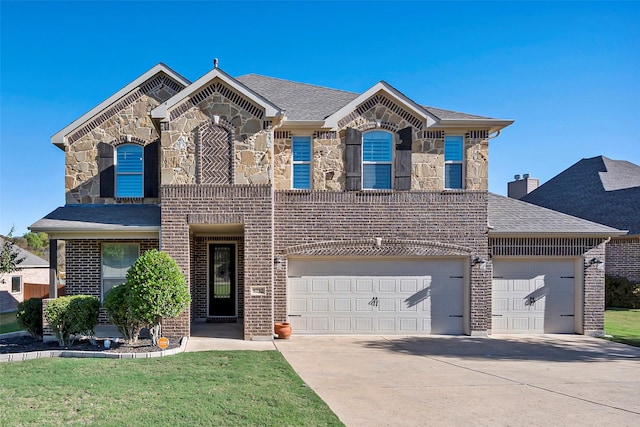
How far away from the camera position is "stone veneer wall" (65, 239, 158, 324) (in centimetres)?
1212

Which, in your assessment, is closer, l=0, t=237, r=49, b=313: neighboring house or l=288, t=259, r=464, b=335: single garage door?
l=288, t=259, r=464, b=335: single garage door

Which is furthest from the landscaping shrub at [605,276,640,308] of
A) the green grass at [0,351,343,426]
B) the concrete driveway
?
the green grass at [0,351,343,426]

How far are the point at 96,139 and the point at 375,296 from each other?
9.90 meters

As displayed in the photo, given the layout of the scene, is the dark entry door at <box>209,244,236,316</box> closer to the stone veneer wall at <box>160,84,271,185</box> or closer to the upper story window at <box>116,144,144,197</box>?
the upper story window at <box>116,144,144,197</box>

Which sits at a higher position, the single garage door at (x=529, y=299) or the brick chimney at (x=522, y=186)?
the brick chimney at (x=522, y=186)

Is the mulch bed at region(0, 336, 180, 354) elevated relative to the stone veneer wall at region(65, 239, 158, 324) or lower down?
lower down

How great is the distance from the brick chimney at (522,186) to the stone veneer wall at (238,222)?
81.4 feet

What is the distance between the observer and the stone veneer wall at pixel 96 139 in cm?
1277

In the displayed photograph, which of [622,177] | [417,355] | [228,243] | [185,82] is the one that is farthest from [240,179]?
[622,177]

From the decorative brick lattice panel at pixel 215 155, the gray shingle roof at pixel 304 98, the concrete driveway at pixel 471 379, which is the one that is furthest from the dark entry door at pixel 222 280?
the gray shingle roof at pixel 304 98

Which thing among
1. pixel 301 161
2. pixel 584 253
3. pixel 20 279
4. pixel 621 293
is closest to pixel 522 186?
pixel 621 293

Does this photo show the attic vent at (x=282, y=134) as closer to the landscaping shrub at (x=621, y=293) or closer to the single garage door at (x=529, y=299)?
the single garage door at (x=529, y=299)

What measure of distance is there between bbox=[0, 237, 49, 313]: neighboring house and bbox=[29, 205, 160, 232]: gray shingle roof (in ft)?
39.3

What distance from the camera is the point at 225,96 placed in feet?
36.5
